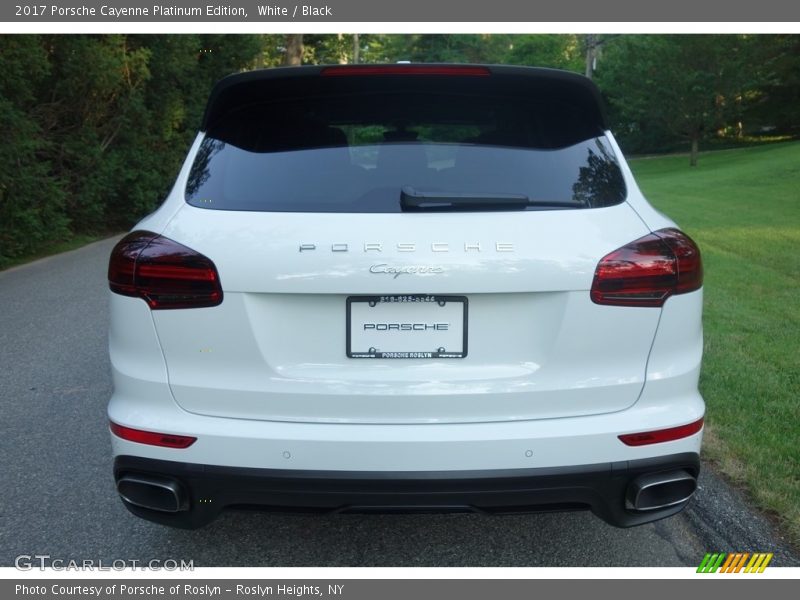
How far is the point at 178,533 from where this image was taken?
11.2 ft

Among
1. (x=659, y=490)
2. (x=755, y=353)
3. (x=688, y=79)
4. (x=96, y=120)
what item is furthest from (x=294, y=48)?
(x=659, y=490)

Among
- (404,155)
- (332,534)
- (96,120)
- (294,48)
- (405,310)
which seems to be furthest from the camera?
(294,48)

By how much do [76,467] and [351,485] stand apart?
228 centimetres

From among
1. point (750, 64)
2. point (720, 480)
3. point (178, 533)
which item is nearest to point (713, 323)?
point (720, 480)

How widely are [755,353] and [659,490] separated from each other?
356 cm

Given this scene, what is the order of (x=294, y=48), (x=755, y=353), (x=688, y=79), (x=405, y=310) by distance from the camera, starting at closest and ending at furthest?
1. (x=405, y=310)
2. (x=755, y=353)
3. (x=294, y=48)
4. (x=688, y=79)

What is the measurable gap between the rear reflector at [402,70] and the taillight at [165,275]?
3.09 feet

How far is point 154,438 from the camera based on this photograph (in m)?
2.60

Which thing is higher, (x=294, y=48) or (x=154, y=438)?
(x=154, y=438)

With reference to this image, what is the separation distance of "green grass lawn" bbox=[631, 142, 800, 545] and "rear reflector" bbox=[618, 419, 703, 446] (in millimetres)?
1000

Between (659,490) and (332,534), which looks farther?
(332,534)

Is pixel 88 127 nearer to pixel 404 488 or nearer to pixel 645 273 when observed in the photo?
pixel 404 488

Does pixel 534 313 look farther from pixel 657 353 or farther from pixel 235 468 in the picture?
pixel 235 468

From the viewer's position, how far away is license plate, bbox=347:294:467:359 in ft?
8.18
